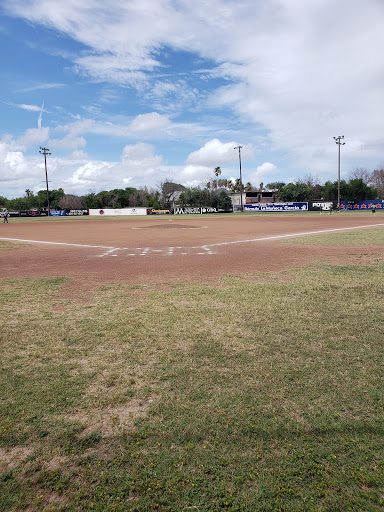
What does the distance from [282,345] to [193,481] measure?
7.99ft

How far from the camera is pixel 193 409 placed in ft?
10.0

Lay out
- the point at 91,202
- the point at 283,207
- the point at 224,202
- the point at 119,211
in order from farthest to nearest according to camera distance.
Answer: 1. the point at 91,202
2. the point at 224,202
3. the point at 119,211
4. the point at 283,207

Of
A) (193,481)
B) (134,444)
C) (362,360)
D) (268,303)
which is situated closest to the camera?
(193,481)

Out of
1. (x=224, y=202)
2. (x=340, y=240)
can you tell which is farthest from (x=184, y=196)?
(x=340, y=240)

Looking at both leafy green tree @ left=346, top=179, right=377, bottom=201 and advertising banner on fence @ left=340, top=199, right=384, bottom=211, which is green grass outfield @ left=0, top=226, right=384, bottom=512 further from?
leafy green tree @ left=346, top=179, right=377, bottom=201

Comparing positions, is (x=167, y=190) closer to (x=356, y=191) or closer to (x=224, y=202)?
(x=224, y=202)

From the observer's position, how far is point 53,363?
3967 millimetres

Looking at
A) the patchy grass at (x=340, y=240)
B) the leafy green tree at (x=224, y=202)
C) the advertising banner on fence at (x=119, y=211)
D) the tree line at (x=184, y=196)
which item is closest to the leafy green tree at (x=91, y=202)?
the tree line at (x=184, y=196)

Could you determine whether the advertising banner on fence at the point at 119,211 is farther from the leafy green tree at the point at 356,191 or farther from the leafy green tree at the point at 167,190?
the leafy green tree at the point at 356,191

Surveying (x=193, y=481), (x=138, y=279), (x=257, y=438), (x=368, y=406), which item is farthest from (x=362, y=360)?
(x=138, y=279)

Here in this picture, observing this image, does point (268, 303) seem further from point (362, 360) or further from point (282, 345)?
point (362, 360)

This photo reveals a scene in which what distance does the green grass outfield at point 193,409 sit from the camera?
2232mm

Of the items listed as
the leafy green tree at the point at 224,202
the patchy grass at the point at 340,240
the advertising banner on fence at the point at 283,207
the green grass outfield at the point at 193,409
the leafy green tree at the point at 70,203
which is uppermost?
the leafy green tree at the point at 70,203

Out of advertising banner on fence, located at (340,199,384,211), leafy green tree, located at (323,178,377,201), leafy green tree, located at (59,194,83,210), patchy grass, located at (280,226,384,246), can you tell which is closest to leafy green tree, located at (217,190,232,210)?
advertising banner on fence, located at (340,199,384,211)
